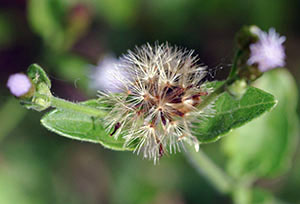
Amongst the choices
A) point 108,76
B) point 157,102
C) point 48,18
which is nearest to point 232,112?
point 157,102

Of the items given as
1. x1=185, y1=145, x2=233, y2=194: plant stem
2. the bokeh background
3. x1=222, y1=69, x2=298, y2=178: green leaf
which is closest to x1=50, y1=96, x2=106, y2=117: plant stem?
x1=185, y1=145, x2=233, y2=194: plant stem

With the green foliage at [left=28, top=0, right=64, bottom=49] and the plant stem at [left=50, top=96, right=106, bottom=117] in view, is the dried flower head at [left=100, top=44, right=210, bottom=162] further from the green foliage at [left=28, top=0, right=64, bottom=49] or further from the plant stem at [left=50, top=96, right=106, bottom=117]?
the green foliage at [left=28, top=0, right=64, bottom=49]

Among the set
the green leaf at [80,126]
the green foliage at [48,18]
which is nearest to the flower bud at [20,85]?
the green leaf at [80,126]

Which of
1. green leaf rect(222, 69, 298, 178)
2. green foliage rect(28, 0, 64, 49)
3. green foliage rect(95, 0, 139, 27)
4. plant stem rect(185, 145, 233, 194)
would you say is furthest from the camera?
green foliage rect(95, 0, 139, 27)

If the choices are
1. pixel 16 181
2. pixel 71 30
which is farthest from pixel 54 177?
pixel 71 30

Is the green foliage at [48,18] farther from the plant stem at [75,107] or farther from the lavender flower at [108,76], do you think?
the plant stem at [75,107]

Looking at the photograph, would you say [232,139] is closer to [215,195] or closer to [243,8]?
[215,195]

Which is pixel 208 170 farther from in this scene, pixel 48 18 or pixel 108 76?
pixel 48 18
